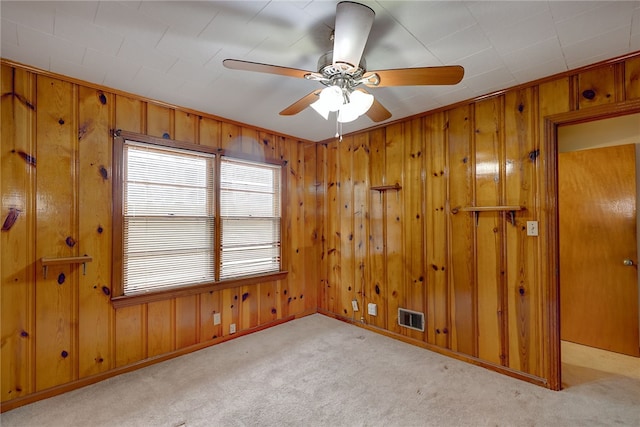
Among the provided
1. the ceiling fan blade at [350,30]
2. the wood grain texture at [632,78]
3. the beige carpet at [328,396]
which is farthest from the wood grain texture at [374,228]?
the ceiling fan blade at [350,30]

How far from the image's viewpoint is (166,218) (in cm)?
275

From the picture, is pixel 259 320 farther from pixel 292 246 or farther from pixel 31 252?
pixel 31 252

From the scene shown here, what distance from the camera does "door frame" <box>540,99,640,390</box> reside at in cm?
220

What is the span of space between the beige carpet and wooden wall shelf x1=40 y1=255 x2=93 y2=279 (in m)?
0.94

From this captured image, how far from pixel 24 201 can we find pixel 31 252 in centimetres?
37

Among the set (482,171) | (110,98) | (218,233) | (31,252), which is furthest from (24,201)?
(482,171)

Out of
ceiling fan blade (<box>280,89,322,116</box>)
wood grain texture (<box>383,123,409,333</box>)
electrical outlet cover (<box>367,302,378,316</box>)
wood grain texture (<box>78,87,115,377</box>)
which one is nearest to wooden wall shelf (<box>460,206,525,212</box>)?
wood grain texture (<box>383,123,409,333</box>)

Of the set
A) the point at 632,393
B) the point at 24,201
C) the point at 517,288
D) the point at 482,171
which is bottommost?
the point at 632,393

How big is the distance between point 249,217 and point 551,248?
2.88m

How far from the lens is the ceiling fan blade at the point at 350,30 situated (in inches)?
53.5

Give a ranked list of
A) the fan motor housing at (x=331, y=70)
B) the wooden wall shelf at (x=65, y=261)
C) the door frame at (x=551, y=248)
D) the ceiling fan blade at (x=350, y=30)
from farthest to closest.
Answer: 1. the door frame at (x=551, y=248)
2. the wooden wall shelf at (x=65, y=261)
3. the fan motor housing at (x=331, y=70)
4. the ceiling fan blade at (x=350, y=30)

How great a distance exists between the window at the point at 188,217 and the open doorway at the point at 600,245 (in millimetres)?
3099

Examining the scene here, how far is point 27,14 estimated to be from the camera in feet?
5.08

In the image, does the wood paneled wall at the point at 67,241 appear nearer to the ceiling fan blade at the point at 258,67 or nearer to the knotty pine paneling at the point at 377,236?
the ceiling fan blade at the point at 258,67
